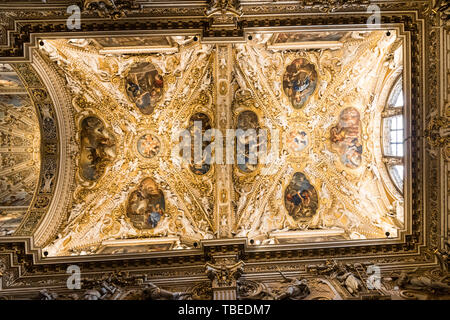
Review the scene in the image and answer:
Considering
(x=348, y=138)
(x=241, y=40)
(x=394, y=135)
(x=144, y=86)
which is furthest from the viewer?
(x=348, y=138)

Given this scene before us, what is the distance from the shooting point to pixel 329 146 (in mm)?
10680

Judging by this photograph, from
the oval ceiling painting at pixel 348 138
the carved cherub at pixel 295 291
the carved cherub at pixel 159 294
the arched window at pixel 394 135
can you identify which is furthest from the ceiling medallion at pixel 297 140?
the carved cherub at pixel 159 294

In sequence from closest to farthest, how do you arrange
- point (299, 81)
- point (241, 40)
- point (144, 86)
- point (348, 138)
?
point (241, 40), point (144, 86), point (299, 81), point (348, 138)

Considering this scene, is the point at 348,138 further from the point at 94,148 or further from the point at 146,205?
the point at 94,148

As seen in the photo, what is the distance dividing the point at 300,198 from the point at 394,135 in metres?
4.07

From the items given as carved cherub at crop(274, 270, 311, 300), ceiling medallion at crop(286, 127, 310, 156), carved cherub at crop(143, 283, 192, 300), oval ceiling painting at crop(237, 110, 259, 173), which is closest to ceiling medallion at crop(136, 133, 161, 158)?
oval ceiling painting at crop(237, 110, 259, 173)

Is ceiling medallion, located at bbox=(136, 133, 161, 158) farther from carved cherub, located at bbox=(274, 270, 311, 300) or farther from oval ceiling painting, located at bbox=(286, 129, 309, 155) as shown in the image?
carved cherub, located at bbox=(274, 270, 311, 300)

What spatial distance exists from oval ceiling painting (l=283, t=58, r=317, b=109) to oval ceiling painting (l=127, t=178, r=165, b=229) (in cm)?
637

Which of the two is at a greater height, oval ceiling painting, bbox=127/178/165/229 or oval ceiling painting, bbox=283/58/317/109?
oval ceiling painting, bbox=283/58/317/109

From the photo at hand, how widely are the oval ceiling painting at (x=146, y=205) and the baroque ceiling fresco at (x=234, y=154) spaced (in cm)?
4

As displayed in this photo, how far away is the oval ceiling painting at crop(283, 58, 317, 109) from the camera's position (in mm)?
9797

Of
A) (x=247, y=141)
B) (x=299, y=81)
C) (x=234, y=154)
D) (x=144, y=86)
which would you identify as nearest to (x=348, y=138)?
(x=299, y=81)

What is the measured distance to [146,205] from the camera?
1038 centimetres

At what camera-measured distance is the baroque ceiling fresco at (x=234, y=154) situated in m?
9.36
